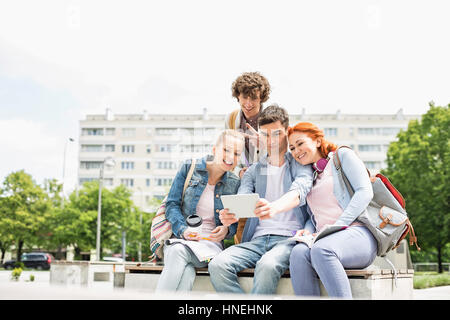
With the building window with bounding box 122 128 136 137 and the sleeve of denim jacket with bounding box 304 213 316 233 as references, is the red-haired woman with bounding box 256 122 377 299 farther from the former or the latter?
the building window with bounding box 122 128 136 137

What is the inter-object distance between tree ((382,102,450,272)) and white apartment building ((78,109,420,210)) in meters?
34.2

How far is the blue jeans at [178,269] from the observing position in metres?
3.00

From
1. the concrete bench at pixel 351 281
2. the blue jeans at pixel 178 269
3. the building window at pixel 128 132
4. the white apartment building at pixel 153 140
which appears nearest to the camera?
the concrete bench at pixel 351 281

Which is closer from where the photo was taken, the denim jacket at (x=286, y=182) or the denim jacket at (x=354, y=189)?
the denim jacket at (x=354, y=189)

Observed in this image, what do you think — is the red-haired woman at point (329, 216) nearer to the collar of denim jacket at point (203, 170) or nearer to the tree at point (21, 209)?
the collar of denim jacket at point (203, 170)

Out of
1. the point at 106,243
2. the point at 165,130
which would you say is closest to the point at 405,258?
the point at 106,243

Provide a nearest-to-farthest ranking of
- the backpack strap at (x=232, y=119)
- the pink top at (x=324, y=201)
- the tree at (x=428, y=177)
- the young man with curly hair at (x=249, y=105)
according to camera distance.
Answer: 1. the pink top at (x=324, y=201)
2. the young man with curly hair at (x=249, y=105)
3. the backpack strap at (x=232, y=119)
4. the tree at (x=428, y=177)

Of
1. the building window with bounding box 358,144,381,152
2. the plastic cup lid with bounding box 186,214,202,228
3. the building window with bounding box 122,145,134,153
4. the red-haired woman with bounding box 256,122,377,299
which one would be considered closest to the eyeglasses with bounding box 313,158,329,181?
the red-haired woman with bounding box 256,122,377,299

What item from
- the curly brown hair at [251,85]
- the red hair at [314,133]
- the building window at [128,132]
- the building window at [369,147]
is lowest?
the red hair at [314,133]

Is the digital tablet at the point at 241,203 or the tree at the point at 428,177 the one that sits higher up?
the tree at the point at 428,177

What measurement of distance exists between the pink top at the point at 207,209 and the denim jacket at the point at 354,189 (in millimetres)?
753

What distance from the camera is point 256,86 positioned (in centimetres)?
404

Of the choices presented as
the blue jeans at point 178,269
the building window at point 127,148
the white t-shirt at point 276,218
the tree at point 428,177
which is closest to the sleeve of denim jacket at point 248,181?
the white t-shirt at point 276,218

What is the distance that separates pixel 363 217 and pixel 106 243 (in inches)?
1196
